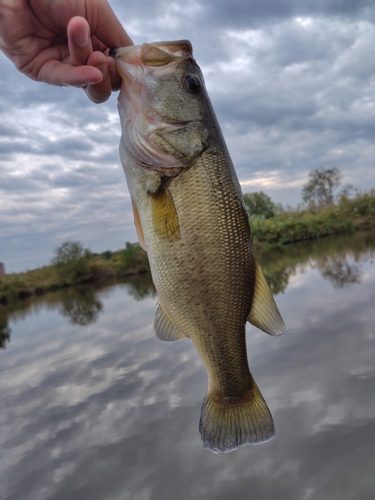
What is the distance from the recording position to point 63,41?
2000 millimetres

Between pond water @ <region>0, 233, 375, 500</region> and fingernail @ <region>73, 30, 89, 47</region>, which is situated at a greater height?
fingernail @ <region>73, 30, 89, 47</region>

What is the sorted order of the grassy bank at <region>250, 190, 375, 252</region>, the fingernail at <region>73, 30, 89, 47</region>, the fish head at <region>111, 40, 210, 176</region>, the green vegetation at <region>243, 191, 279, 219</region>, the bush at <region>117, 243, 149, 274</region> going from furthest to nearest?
the green vegetation at <region>243, 191, 279, 219</region>
the bush at <region>117, 243, 149, 274</region>
the grassy bank at <region>250, 190, 375, 252</region>
the fish head at <region>111, 40, 210, 176</region>
the fingernail at <region>73, 30, 89, 47</region>

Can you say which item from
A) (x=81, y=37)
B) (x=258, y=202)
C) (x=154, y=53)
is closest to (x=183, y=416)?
(x=154, y=53)

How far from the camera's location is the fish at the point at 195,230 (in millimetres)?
1692

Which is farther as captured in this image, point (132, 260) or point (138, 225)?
point (132, 260)

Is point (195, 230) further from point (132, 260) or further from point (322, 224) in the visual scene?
point (322, 224)

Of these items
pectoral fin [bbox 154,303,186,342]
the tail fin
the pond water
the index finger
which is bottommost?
the pond water

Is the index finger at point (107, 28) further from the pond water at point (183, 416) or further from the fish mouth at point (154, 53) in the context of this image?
the pond water at point (183, 416)

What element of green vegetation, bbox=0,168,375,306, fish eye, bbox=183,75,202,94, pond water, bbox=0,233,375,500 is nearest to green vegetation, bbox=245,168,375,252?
green vegetation, bbox=0,168,375,306

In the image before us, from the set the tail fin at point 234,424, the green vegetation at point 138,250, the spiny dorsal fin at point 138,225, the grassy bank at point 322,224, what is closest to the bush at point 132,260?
the green vegetation at point 138,250

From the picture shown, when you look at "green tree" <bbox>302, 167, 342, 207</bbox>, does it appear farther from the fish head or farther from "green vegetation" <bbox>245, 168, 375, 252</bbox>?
the fish head

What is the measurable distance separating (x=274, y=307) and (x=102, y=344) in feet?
31.7

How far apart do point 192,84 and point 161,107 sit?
22 cm

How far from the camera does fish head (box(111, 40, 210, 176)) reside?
1.76 metres
